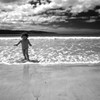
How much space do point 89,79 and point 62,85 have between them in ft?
3.54

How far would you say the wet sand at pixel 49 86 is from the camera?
4.13 metres

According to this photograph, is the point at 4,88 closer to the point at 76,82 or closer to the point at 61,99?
the point at 61,99

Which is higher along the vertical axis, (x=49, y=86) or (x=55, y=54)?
(x=49, y=86)

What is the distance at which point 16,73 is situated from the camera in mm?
6410

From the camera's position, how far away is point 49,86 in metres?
4.86

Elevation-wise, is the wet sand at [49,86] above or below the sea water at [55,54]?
above

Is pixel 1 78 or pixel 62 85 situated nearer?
pixel 62 85

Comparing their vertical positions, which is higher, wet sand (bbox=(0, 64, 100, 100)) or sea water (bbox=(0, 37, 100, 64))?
wet sand (bbox=(0, 64, 100, 100))

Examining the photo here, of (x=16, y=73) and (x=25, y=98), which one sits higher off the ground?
(x=25, y=98)

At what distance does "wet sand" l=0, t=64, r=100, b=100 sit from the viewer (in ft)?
13.5

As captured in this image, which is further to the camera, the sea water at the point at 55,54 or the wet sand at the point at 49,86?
the sea water at the point at 55,54

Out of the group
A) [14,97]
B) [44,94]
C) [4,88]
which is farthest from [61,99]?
[4,88]

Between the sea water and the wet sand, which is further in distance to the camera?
the sea water

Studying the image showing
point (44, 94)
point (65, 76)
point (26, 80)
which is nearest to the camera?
point (44, 94)
